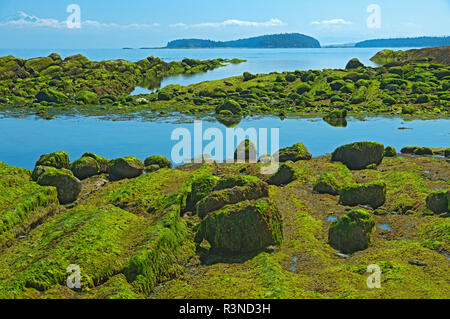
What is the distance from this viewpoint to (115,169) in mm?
34375

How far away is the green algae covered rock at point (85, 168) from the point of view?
34.5 meters

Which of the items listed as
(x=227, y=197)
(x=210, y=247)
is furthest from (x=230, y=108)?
(x=210, y=247)

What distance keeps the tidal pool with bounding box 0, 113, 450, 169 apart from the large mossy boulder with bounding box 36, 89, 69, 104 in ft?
42.4

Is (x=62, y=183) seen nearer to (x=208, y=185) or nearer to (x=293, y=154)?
(x=208, y=185)

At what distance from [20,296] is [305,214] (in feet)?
53.8

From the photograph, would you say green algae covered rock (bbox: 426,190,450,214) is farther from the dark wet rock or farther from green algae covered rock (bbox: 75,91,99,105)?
green algae covered rock (bbox: 75,91,99,105)

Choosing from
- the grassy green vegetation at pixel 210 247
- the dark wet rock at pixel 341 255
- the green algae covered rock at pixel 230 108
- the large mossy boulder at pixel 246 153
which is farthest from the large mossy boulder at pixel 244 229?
the green algae covered rock at pixel 230 108

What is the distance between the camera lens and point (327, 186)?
1172 inches

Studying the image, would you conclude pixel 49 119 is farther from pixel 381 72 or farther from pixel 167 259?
pixel 381 72

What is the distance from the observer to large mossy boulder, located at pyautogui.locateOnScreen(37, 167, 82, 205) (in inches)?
1122

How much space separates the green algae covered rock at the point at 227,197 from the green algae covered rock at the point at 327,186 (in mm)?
7739

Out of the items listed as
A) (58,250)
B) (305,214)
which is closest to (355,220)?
(305,214)

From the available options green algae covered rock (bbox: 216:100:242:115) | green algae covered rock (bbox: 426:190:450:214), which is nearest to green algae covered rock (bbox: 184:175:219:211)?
green algae covered rock (bbox: 426:190:450:214)

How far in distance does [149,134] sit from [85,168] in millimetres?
19831
